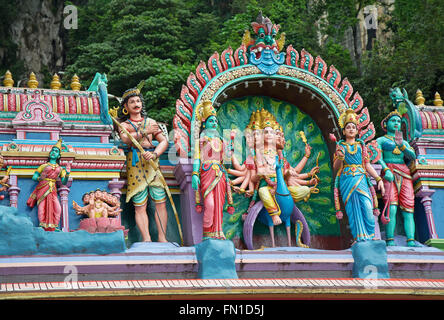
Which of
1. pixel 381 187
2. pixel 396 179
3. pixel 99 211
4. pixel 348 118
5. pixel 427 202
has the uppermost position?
pixel 348 118

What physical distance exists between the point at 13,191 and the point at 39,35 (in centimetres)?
1537

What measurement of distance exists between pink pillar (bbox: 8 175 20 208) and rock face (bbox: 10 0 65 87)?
1337 cm

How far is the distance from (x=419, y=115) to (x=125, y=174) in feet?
16.3

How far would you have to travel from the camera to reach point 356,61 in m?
25.0

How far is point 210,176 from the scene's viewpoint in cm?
1188

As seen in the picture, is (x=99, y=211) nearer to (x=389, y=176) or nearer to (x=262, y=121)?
(x=262, y=121)

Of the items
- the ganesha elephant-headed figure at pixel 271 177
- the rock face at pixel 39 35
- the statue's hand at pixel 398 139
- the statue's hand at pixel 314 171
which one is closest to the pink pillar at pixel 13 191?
the ganesha elephant-headed figure at pixel 271 177

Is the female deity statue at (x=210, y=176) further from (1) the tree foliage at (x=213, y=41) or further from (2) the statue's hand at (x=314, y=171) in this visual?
(1) the tree foliage at (x=213, y=41)

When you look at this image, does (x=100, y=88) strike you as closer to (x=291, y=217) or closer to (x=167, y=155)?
(x=167, y=155)

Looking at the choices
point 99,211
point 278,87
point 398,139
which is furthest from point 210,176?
point 398,139

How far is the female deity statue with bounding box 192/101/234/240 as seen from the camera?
38.1 ft

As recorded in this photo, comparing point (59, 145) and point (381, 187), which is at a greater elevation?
point (59, 145)

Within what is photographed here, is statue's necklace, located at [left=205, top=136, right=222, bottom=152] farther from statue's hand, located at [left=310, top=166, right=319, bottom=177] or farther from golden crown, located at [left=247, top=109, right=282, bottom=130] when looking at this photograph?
statue's hand, located at [left=310, top=166, right=319, bottom=177]

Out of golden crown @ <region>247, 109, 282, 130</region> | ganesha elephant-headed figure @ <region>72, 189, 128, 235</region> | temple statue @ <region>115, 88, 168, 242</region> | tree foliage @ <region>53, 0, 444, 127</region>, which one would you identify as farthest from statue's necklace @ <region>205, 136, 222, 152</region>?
tree foliage @ <region>53, 0, 444, 127</region>
